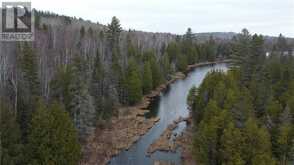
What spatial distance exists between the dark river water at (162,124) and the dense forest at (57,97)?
3.70m

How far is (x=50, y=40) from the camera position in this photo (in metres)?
53.3

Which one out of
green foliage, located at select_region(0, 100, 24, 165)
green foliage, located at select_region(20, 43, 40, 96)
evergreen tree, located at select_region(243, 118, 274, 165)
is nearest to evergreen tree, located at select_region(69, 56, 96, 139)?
green foliage, located at select_region(20, 43, 40, 96)

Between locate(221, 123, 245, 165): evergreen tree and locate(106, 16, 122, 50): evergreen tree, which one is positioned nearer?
locate(221, 123, 245, 165): evergreen tree

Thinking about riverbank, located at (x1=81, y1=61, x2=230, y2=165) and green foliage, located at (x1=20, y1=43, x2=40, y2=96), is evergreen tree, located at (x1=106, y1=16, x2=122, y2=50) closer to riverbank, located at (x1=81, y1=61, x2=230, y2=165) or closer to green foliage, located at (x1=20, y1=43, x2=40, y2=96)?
riverbank, located at (x1=81, y1=61, x2=230, y2=165)

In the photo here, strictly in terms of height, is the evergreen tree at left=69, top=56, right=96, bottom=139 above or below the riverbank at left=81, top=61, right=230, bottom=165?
above

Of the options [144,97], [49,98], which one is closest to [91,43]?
[144,97]

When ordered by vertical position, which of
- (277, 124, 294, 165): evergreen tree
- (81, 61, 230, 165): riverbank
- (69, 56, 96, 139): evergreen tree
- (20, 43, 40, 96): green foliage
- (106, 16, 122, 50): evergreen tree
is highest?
(106, 16, 122, 50): evergreen tree

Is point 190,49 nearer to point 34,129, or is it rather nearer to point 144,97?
point 144,97

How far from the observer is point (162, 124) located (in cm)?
3834

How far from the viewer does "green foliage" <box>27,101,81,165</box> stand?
780 inches

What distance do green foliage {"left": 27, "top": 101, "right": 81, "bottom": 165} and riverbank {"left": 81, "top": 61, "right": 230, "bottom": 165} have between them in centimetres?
522

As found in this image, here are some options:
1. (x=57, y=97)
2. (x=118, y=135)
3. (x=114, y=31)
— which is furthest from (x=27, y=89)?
(x=114, y=31)

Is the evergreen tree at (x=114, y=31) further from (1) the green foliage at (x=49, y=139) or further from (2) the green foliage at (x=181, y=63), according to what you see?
(1) the green foliage at (x=49, y=139)

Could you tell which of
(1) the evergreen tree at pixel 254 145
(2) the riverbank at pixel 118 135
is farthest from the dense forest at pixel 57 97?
(1) the evergreen tree at pixel 254 145
